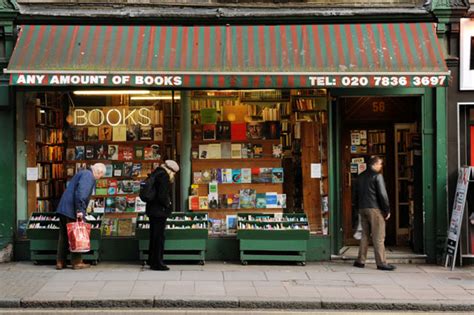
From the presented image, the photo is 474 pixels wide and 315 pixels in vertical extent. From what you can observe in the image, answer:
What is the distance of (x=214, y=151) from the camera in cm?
1223

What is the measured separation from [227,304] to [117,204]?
4.32m

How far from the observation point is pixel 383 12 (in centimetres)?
1176

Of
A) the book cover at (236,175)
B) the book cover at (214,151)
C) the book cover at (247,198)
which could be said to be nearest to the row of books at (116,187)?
the book cover at (214,151)

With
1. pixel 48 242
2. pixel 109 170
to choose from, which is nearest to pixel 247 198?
pixel 109 170

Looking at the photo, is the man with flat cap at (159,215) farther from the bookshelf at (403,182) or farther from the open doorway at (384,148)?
the bookshelf at (403,182)

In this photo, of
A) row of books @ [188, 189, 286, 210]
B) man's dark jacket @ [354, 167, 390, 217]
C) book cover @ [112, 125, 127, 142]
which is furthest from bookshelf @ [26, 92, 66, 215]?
man's dark jacket @ [354, 167, 390, 217]

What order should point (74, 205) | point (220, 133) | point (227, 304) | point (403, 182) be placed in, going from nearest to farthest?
point (227, 304) → point (74, 205) → point (220, 133) → point (403, 182)

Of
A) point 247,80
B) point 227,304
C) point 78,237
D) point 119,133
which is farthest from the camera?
point 119,133

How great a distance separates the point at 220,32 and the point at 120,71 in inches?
80.2

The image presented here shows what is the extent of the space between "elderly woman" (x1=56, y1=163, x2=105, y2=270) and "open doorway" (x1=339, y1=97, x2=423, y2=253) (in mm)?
5243

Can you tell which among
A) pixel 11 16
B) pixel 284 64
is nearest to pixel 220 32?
pixel 284 64

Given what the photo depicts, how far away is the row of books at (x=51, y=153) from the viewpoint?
12.2 metres

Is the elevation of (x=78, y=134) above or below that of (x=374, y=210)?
above

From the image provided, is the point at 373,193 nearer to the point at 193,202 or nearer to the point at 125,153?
the point at 193,202
